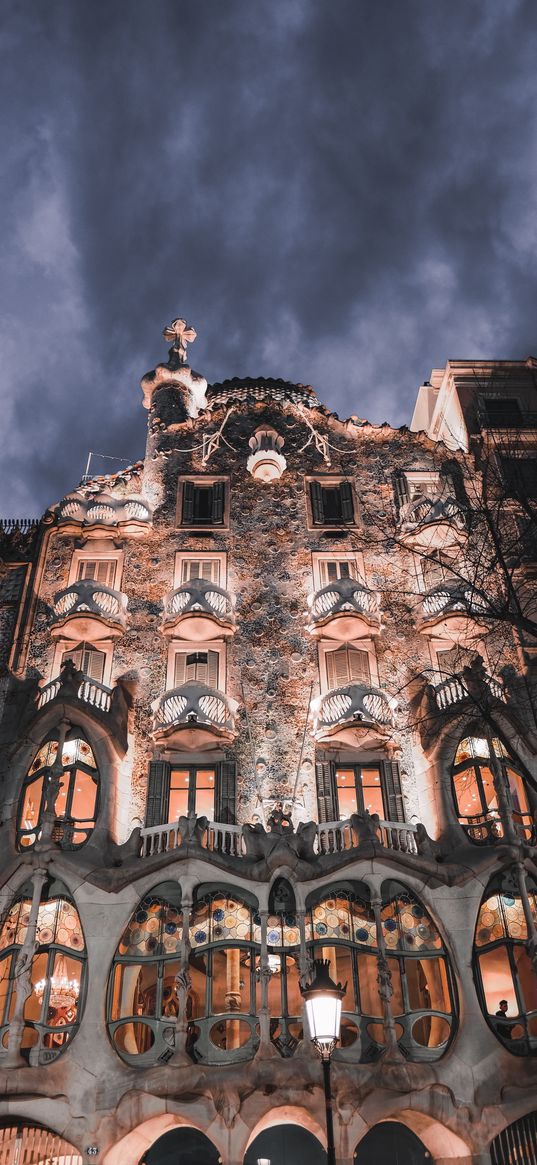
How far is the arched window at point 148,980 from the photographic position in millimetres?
20172

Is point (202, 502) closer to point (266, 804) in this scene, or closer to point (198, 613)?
point (198, 613)

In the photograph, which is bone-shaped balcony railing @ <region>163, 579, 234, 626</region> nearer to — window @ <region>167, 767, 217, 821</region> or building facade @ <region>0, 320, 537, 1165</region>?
building facade @ <region>0, 320, 537, 1165</region>

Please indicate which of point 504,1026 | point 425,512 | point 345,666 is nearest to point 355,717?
point 345,666

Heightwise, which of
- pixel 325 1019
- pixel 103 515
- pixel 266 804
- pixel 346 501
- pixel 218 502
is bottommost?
pixel 325 1019

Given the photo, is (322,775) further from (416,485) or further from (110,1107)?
(416,485)

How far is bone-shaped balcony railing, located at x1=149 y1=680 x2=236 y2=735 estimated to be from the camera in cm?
2522

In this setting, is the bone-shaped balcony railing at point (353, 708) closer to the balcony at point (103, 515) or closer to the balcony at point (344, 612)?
the balcony at point (344, 612)

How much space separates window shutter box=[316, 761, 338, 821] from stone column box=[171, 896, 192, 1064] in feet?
16.2

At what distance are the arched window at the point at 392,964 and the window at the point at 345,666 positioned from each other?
23.4ft

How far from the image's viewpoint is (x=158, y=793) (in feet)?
81.5

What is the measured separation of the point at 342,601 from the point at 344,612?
1.29 ft

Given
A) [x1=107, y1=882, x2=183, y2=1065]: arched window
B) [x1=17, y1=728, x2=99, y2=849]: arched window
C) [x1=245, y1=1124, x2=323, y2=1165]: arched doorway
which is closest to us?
[x1=107, y1=882, x2=183, y2=1065]: arched window

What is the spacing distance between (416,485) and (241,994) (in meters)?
18.8

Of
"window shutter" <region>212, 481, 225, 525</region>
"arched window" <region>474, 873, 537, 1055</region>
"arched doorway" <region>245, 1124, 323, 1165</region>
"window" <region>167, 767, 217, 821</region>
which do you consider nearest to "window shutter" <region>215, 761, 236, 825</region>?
"window" <region>167, 767, 217, 821</region>
